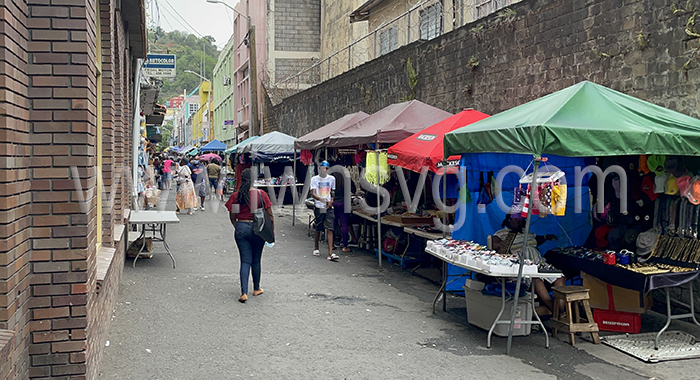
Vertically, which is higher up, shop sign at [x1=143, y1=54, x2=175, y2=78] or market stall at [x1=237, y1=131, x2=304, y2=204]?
shop sign at [x1=143, y1=54, x2=175, y2=78]

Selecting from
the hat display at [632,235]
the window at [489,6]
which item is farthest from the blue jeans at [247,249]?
the window at [489,6]

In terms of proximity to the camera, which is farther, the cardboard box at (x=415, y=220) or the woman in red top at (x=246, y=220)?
the cardboard box at (x=415, y=220)

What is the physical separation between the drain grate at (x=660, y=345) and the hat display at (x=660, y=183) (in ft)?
5.34

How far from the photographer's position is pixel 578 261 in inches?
296

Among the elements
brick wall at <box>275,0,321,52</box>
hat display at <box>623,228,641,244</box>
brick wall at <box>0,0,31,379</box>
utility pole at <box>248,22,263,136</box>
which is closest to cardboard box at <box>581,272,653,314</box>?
hat display at <box>623,228,641,244</box>

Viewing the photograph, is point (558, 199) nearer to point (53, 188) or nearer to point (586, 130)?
point (586, 130)

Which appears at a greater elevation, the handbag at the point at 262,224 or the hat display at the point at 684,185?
the hat display at the point at 684,185

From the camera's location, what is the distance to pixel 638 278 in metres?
6.54

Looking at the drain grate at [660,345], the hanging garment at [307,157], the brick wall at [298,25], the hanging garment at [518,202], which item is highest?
the brick wall at [298,25]

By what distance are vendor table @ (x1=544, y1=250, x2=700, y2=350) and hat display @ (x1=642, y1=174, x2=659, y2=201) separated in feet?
3.66

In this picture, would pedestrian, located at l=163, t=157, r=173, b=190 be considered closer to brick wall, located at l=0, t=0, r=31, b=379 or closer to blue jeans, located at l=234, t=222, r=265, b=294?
blue jeans, located at l=234, t=222, r=265, b=294

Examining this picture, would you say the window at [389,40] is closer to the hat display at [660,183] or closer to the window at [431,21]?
the window at [431,21]

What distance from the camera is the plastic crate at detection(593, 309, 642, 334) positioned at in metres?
7.15

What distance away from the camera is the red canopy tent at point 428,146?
9.29 meters
